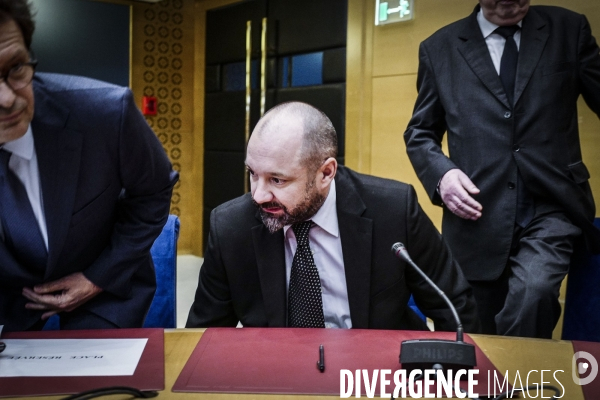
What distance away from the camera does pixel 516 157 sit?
201cm

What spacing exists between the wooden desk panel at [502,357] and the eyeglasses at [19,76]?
1.84ft

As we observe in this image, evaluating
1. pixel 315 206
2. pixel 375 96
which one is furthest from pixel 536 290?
pixel 375 96

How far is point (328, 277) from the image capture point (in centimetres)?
151

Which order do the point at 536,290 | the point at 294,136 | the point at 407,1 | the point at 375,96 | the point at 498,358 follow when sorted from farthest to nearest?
the point at 375,96 → the point at 407,1 → the point at 536,290 → the point at 294,136 → the point at 498,358

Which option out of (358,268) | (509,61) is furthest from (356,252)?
(509,61)

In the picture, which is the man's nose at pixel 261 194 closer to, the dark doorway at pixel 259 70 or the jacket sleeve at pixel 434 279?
the jacket sleeve at pixel 434 279

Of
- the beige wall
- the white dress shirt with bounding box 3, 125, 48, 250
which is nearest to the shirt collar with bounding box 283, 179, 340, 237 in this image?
the white dress shirt with bounding box 3, 125, 48, 250

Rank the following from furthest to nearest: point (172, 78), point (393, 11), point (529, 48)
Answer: point (172, 78) < point (393, 11) < point (529, 48)

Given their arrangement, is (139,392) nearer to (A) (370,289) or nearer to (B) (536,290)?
(A) (370,289)

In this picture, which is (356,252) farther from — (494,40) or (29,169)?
(494,40)

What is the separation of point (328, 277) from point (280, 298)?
132mm

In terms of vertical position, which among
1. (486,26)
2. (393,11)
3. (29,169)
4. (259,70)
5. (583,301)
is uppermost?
(393,11)

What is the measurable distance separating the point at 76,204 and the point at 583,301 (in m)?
1.39

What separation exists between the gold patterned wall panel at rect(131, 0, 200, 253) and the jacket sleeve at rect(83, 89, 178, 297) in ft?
13.0
